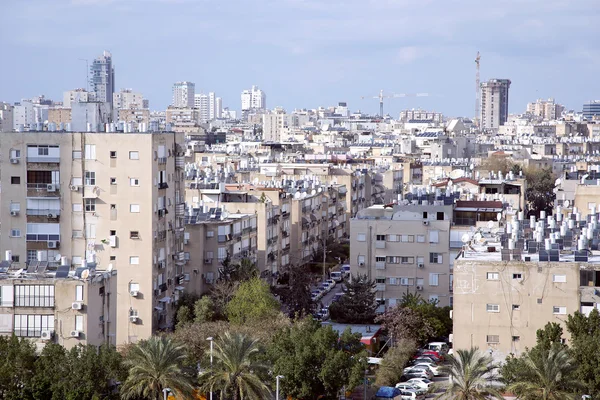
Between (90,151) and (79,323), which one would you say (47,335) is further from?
(90,151)

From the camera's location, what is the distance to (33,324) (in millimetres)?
33125

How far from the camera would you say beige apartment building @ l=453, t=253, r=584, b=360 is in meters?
33.7

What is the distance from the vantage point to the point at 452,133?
147750 millimetres

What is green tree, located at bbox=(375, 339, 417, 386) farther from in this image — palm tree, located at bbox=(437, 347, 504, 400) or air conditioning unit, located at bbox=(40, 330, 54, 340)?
air conditioning unit, located at bbox=(40, 330, 54, 340)

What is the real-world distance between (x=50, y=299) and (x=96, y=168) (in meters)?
9.86

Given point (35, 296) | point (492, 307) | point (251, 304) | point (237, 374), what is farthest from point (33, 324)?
point (492, 307)

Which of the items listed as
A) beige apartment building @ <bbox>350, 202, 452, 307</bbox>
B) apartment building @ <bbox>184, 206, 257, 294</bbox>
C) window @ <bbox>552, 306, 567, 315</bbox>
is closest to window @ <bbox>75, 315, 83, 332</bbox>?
apartment building @ <bbox>184, 206, 257, 294</bbox>

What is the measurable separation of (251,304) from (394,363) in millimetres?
6322

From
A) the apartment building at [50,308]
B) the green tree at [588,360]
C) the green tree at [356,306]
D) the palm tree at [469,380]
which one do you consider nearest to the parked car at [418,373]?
the green tree at [356,306]

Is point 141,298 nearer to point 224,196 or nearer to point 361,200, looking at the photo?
point 224,196

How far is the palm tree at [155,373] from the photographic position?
95.6ft

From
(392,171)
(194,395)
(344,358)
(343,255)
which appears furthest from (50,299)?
(392,171)

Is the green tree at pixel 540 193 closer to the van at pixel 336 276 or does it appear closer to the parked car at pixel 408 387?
the van at pixel 336 276

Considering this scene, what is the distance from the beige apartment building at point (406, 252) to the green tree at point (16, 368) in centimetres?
2105
